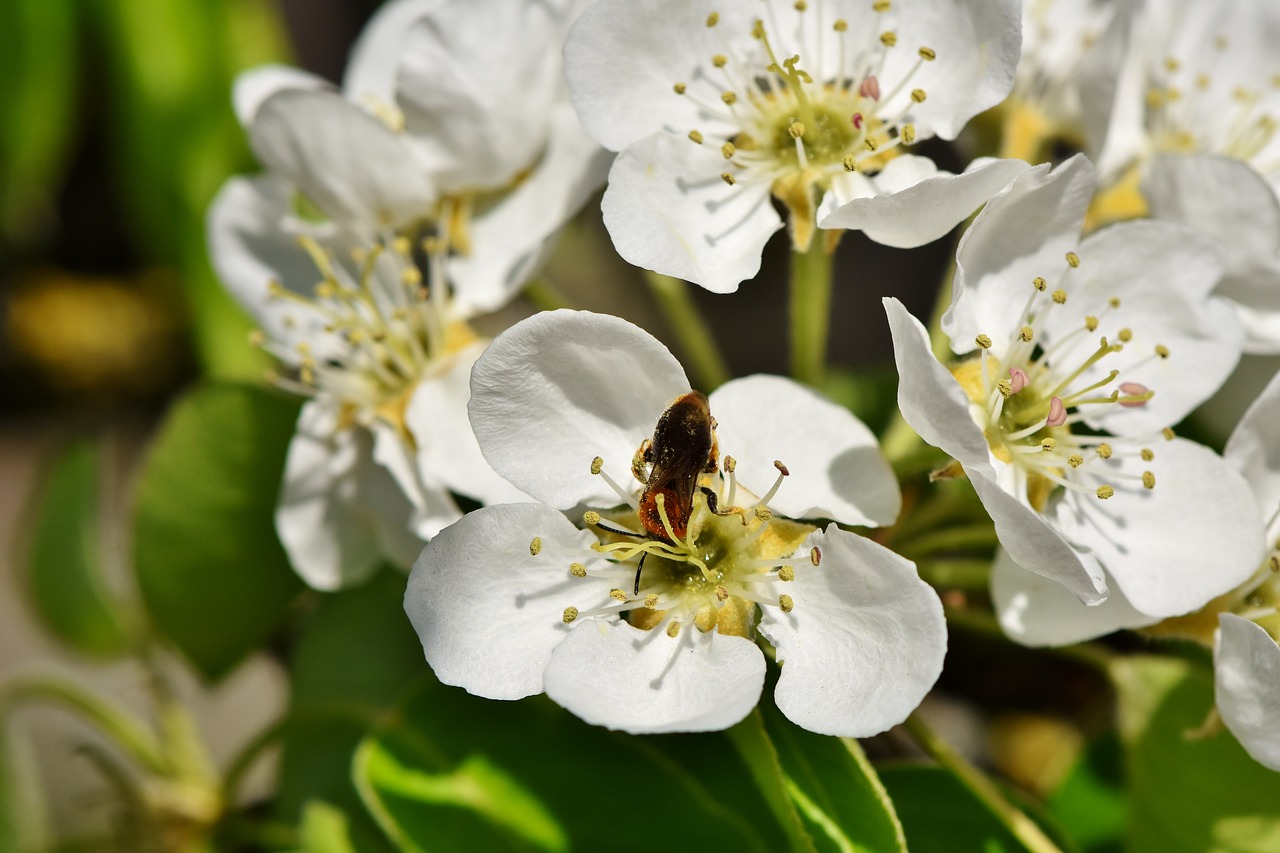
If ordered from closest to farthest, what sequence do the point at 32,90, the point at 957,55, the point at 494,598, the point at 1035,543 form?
the point at 1035,543 < the point at 494,598 < the point at 957,55 < the point at 32,90

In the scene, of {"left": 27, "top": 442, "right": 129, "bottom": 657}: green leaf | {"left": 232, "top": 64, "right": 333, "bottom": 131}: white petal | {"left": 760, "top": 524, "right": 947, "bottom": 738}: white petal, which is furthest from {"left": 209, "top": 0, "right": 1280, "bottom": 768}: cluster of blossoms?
{"left": 27, "top": 442, "right": 129, "bottom": 657}: green leaf

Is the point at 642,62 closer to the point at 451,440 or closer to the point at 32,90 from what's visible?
the point at 451,440

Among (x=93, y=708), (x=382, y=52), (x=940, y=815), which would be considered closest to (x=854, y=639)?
(x=940, y=815)

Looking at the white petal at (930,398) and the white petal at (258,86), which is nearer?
the white petal at (930,398)

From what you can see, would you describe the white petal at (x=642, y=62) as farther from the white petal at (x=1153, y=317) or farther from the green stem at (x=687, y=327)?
the white petal at (x=1153, y=317)

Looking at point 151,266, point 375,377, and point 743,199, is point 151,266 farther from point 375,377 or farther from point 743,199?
point 743,199

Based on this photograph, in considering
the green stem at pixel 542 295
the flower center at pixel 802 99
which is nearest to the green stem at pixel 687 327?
the green stem at pixel 542 295

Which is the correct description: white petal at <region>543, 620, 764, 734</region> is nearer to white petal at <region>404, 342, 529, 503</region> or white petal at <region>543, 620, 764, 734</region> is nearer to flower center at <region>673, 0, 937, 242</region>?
white petal at <region>404, 342, 529, 503</region>
